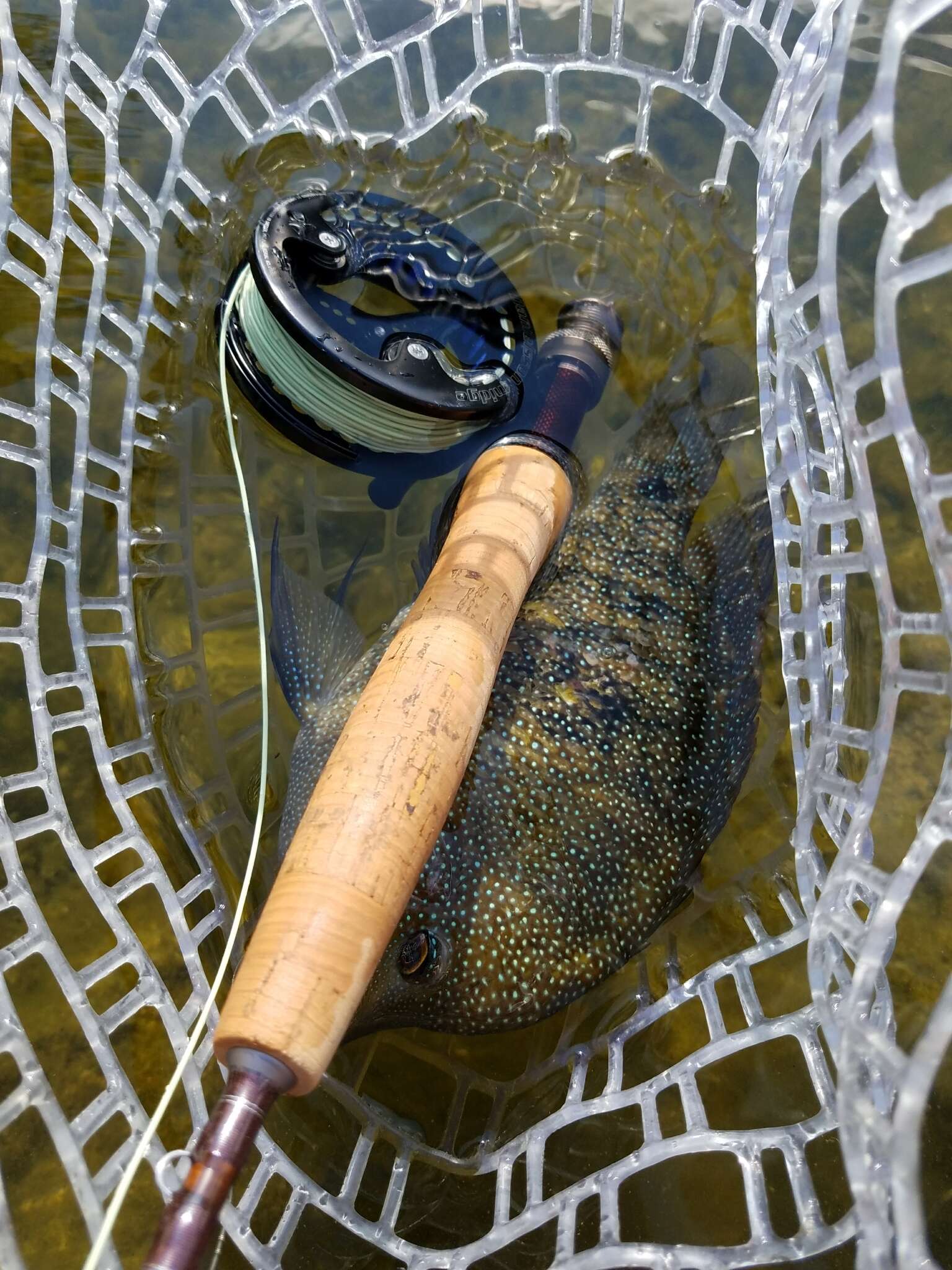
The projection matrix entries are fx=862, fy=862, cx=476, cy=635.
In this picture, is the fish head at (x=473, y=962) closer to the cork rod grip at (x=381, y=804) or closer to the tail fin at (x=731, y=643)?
the cork rod grip at (x=381, y=804)

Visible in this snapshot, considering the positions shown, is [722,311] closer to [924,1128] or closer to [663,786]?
[663,786]

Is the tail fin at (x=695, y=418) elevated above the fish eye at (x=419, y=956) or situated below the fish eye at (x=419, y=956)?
above

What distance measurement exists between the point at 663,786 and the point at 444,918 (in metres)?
0.63

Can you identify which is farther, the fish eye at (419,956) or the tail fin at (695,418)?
the tail fin at (695,418)

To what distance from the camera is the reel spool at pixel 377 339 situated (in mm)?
2180

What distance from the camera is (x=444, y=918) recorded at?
186 centimetres

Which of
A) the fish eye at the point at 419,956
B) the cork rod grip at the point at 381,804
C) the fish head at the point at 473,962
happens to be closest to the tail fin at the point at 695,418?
the cork rod grip at the point at 381,804

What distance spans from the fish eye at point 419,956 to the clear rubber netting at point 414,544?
515 mm

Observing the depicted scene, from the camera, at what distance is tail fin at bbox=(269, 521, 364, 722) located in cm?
227

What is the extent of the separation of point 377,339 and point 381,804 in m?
1.54

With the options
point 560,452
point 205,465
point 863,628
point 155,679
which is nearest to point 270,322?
point 205,465

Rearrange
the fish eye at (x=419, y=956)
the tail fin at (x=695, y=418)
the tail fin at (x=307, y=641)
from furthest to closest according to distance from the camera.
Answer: the tail fin at (x=695, y=418)
the tail fin at (x=307, y=641)
the fish eye at (x=419, y=956)

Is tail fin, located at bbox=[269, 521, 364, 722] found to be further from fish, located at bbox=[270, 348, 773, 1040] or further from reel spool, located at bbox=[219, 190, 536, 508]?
reel spool, located at bbox=[219, 190, 536, 508]

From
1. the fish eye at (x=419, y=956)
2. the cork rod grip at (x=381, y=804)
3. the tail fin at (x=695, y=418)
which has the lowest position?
the fish eye at (x=419, y=956)
